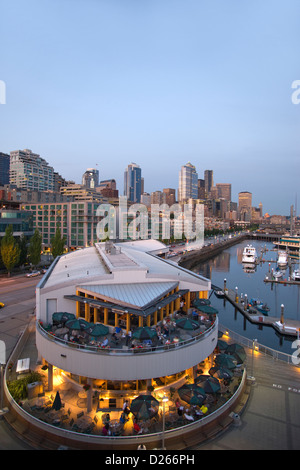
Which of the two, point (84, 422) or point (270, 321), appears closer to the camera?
point (84, 422)

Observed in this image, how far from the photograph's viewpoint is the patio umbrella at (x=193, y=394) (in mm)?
17594

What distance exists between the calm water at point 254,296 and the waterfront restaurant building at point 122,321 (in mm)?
20578

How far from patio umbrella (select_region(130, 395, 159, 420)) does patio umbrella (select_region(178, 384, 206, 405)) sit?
2.52 metres

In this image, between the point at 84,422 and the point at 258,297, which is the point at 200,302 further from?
the point at 258,297

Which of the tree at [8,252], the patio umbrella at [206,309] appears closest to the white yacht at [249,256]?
the tree at [8,252]

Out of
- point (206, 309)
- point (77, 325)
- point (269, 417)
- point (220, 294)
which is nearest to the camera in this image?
point (269, 417)

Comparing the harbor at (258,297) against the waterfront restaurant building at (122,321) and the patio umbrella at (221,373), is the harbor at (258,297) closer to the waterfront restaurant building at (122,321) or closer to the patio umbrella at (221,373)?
the patio umbrella at (221,373)

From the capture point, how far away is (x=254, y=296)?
65625mm

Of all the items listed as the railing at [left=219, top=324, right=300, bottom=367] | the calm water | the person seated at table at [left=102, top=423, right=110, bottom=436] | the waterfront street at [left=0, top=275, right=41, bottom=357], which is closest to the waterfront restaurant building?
the person seated at table at [left=102, top=423, right=110, bottom=436]

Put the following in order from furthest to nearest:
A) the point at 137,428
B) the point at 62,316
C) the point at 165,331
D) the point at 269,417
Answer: the point at 62,316
the point at 165,331
the point at 269,417
the point at 137,428

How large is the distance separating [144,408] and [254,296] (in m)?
55.8

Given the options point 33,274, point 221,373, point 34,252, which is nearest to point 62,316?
point 221,373
